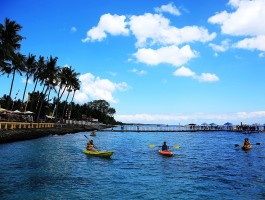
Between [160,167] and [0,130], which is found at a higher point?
[0,130]

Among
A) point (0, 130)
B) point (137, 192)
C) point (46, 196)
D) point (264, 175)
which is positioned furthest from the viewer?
point (0, 130)

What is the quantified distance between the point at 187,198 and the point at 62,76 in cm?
7991

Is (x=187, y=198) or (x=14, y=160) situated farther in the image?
Result: (x=14, y=160)

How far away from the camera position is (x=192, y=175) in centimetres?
2388

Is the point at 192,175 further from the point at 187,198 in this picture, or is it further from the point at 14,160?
the point at 14,160

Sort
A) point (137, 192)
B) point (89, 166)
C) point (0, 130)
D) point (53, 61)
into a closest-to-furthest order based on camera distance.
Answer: point (137, 192), point (89, 166), point (0, 130), point (53, 61)

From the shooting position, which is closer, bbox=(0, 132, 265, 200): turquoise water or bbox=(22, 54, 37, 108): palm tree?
bbox=(0, 132, 265, 200): turquoise water

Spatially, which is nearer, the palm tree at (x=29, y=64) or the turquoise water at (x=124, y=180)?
the turquoise water at (x=124, y=180)

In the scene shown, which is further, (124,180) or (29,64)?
(29,64)

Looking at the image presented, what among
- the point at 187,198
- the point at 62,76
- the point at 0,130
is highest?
the point at 62,76

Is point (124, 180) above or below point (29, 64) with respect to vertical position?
below

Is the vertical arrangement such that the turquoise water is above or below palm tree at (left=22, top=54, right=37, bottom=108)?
below

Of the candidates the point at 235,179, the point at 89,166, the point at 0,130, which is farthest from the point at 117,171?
the point at 0,130

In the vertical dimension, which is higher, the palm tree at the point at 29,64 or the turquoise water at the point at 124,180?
the palm tree at the point at 29,64
